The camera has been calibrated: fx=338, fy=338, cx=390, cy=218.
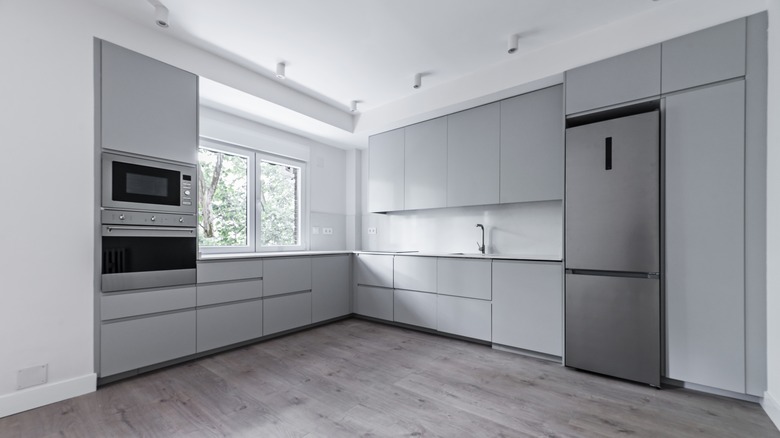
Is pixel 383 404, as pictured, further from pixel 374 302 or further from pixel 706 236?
pixel 706 236

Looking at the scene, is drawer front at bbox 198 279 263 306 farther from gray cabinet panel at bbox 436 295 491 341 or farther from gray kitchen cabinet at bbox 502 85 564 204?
gray kitchen cabinet at bbox 502 85 564 204

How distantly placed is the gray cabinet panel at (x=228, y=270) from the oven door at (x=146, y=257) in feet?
0.28

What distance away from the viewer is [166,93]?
2.64m

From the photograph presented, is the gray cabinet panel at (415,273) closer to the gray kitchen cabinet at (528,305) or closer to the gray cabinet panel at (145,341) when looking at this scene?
the gray kitchen cabinet at (528,305)

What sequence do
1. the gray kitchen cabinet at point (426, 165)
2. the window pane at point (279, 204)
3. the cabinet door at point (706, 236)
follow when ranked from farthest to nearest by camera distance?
the window pane at point (279, 204) < the gray kitchen cabinet at point (426, 165) < the cabinet door at point (706, 236)

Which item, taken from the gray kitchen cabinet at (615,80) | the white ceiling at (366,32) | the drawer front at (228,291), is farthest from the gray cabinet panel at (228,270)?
the gray kitchen cabinet at (615,80)

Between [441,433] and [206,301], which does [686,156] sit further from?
[206,301]

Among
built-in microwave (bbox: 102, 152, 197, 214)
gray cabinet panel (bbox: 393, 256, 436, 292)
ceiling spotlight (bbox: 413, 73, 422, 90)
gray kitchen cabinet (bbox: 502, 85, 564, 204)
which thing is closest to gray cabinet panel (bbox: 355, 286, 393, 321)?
gray cabinet panel (bbox: 393, 256, 436, 292)

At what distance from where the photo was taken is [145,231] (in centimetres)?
251

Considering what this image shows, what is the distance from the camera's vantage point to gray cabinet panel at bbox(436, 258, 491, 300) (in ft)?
10.3

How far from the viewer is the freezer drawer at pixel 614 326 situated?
229cm

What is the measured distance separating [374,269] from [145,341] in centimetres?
227

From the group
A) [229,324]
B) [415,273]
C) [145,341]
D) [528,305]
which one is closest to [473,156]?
[415,273]

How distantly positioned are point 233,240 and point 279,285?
2.66 ft
